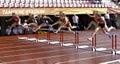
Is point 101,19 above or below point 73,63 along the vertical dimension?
above

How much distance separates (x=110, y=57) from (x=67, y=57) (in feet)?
4.57

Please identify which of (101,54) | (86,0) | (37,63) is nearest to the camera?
(37,63)

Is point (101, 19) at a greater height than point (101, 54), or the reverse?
point (101, 19)

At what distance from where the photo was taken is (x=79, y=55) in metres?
10.1

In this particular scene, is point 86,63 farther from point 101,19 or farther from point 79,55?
point 101,19

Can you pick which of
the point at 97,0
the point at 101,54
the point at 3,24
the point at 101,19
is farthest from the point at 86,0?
the point at 101,54

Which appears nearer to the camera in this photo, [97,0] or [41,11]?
[41,11]

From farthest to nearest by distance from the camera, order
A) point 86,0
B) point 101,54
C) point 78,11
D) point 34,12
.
A: point 86,0
point 78,11
point 34,12
point 101,54

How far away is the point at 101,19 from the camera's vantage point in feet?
38.6

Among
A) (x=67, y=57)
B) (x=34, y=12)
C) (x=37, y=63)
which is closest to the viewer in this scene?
(x=37, y=63)

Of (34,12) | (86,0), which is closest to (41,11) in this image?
(34,12)

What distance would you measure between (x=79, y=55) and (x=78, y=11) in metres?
9.21

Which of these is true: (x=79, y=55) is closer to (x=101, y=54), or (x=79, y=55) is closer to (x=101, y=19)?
(x=101, y=54)

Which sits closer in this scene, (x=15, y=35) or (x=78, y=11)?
(x=15, y=35)
